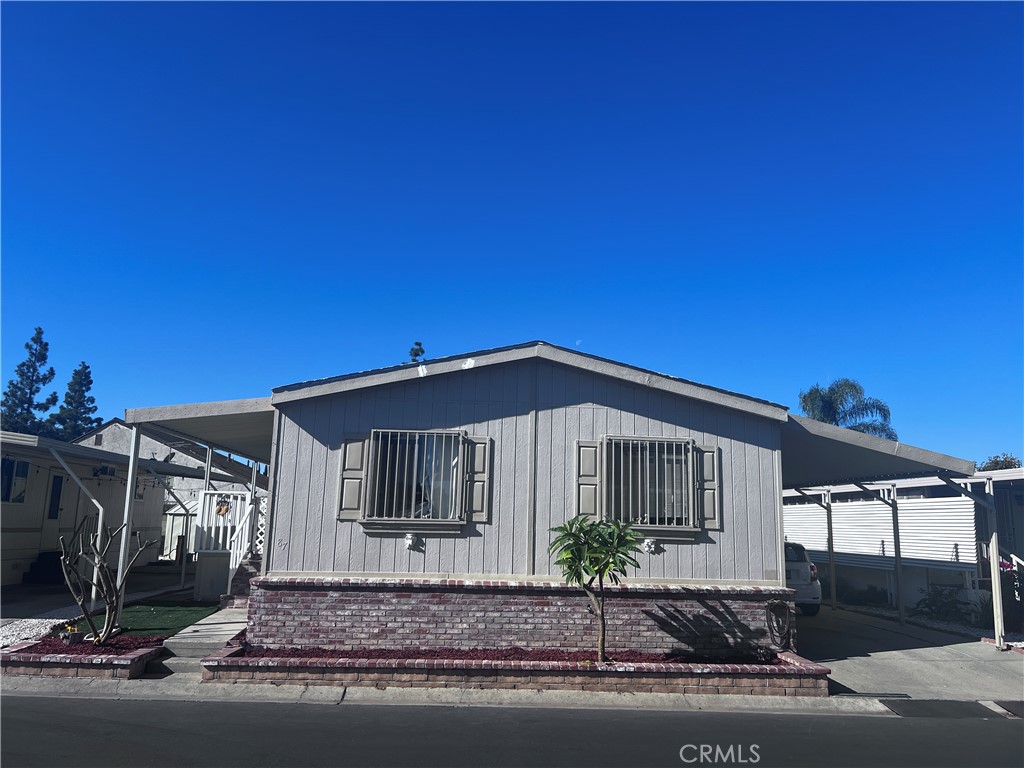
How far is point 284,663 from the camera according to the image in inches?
345

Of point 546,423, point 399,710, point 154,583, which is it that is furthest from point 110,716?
point 154,583

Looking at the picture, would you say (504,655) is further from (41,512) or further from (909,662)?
(41,512)

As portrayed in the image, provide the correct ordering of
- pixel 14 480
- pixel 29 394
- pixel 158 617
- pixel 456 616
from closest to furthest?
pixel 456 616
pixel 158 617
pixel 14 480
pixel 29 394

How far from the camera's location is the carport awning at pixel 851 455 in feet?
35.4

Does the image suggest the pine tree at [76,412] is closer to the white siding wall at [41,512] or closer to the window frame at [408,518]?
the white siding wall at [41,512]

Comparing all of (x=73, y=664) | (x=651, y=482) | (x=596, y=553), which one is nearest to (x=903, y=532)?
(x=651, y=482)

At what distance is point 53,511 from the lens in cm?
1745

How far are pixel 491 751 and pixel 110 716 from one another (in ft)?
13.0

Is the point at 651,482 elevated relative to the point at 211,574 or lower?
elevated

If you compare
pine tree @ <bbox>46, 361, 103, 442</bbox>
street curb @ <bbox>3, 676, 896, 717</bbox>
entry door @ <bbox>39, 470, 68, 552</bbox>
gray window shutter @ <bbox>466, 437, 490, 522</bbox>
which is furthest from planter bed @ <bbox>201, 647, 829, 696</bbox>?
pine tree @ <bbox>46, 361, 103, 442</bbox>

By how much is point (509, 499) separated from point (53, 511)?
1316 centimetres

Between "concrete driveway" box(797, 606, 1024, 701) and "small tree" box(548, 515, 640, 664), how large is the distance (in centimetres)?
315

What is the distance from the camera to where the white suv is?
48.9 ft

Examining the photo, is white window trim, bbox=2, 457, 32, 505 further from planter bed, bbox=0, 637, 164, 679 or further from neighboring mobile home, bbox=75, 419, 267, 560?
planter bed, bbox=0, 637, 164, 679
